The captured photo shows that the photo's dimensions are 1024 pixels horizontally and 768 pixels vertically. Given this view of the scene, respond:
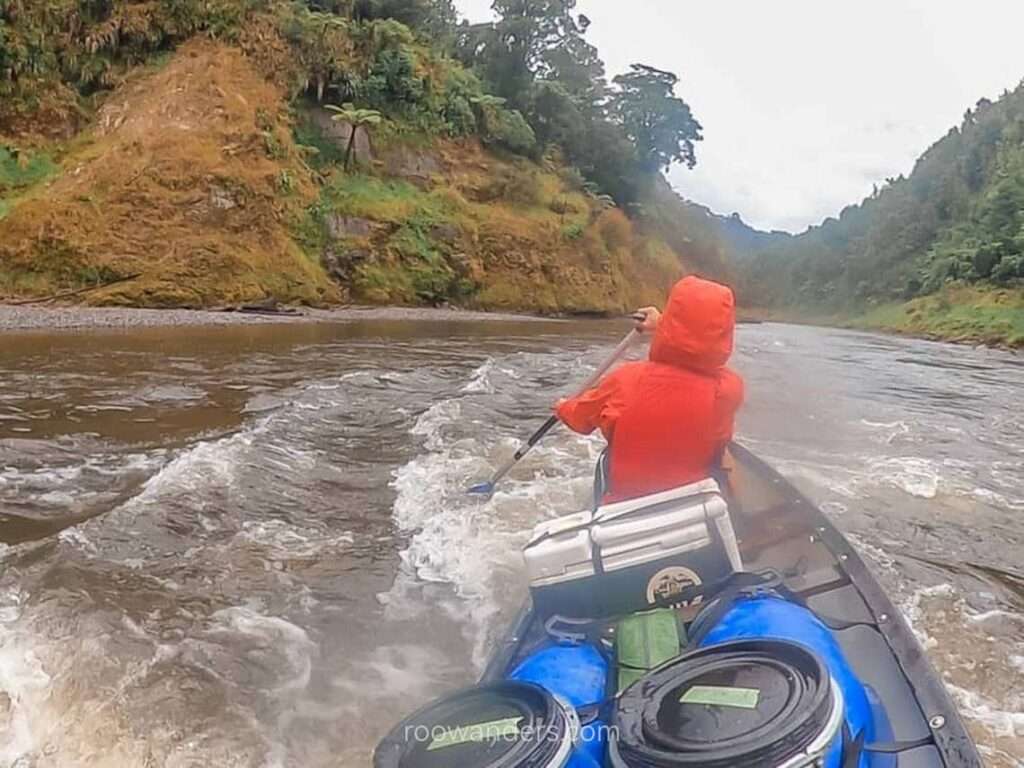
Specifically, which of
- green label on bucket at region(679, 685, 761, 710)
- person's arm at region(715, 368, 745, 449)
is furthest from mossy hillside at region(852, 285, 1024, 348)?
green label on bucket at region(679, 685, 761, 710)

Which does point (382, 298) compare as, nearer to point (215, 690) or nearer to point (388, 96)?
point (388, 96)

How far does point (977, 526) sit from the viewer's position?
627 cm

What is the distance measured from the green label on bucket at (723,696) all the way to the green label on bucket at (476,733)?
1.46ft

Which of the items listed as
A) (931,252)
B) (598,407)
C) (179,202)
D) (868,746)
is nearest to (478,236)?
(179,202)

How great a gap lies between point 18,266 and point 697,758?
2103cm

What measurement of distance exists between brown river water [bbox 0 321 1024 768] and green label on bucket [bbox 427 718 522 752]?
129 centimetres

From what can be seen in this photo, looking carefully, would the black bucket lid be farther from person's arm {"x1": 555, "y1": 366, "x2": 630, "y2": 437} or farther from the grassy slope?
the grassy slope

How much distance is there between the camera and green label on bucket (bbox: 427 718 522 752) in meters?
2.07

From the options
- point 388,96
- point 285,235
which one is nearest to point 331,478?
point 285,235

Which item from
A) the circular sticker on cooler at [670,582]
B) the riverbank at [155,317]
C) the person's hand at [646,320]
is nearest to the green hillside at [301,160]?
the riverbank at [155,317]

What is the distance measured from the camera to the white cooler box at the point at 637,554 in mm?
2969

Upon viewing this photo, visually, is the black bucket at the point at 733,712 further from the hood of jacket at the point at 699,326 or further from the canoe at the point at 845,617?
the hood of jacket at the point at 699,326

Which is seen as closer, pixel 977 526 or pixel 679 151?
pixel 977 526

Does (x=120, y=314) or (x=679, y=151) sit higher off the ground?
(x=679, y=151)
